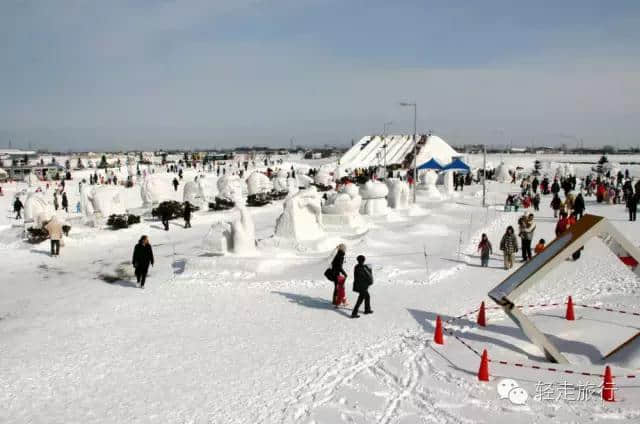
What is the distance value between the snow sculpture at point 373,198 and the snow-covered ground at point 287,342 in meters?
7.85

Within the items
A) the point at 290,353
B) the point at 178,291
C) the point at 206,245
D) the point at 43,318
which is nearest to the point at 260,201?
the point at 206,245

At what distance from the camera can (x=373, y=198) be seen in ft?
74.9

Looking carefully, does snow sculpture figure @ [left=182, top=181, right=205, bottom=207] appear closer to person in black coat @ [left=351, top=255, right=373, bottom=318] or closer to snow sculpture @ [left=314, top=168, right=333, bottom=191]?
snow sculpture @ [left=314, top=168, right=333, bottom=191]

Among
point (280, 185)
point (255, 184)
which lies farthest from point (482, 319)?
point (280, 185)

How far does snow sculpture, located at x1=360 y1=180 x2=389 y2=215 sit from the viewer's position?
74.0ft

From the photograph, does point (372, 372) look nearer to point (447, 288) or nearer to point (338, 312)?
point (338, 312)

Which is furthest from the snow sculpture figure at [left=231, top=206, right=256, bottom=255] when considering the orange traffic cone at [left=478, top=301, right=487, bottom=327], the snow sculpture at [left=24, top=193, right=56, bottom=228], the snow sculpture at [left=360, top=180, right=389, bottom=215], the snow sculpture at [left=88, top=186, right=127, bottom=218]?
the snow sculpture at [left=88, top=186, right=127, bottom=218]

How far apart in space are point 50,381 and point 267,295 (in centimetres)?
478

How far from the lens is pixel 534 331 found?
683cm

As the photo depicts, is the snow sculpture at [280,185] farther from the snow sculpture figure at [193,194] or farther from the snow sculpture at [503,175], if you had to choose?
the snow sculpture at [503,175]

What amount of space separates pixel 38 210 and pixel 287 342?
55.4 feet

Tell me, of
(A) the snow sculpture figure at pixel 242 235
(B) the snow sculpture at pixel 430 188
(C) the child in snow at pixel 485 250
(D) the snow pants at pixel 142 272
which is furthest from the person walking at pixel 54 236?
(B) the snow sculpture at pixel 430 188

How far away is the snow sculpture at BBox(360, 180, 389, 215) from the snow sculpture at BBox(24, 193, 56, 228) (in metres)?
13.0

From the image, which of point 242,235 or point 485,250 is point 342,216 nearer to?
point 242,235
